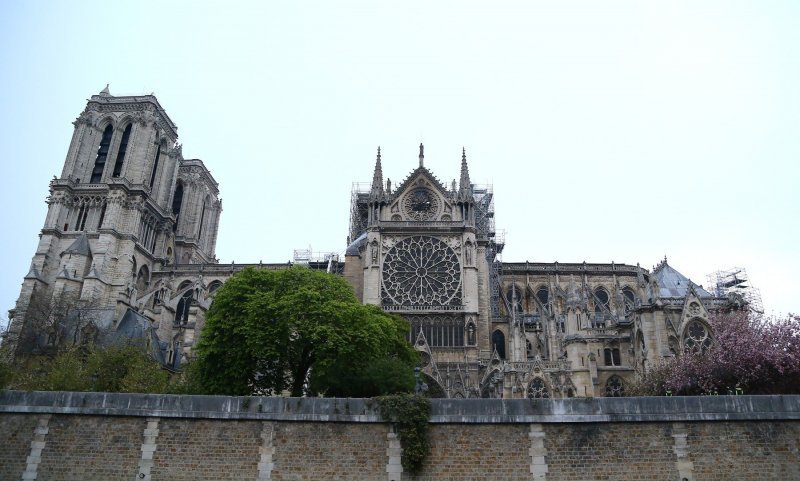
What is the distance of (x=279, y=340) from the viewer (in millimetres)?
24719

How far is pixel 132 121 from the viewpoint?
58.3m

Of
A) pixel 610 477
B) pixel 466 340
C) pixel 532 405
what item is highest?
pixel 466 340

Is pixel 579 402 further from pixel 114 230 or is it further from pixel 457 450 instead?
pixel 114 230

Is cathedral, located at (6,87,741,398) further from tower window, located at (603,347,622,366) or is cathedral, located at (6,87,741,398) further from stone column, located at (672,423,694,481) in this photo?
stone column, located at (672,423,694,481)

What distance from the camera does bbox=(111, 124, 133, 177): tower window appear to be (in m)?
56.3

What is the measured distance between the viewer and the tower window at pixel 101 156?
Result: 55906 millimetres

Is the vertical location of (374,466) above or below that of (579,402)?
below

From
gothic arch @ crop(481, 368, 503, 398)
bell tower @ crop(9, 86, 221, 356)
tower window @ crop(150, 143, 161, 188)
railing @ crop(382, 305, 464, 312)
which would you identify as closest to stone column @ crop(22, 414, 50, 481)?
gothic arch @ crop(481, 368, 503, 398)

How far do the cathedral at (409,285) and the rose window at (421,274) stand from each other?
78mm

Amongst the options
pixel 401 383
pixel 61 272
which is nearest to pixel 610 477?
pixel 401 383

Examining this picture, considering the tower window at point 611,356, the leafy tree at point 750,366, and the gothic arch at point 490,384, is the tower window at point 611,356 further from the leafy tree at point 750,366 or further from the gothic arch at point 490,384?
the leafy tree at point 750,366

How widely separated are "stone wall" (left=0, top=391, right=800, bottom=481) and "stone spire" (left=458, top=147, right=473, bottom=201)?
29.2 meters

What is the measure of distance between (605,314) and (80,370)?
31998 mm

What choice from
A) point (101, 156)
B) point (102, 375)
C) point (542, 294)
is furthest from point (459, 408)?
point (101, 156)
